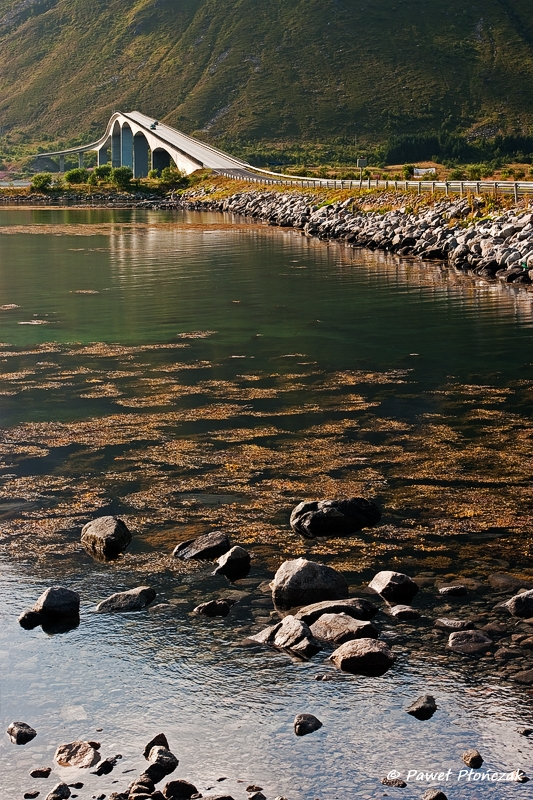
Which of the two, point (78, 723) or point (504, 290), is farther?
point (504, 290)

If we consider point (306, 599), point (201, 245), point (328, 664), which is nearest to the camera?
point (328, 664)

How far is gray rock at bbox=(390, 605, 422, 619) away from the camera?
1072 centimetres

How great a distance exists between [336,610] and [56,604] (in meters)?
2.78

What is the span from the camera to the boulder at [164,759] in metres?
8.22

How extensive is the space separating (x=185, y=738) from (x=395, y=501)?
20.6 ft

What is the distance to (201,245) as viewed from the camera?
191ft

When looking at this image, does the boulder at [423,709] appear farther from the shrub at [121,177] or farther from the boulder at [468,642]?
the shrub at [121,177]

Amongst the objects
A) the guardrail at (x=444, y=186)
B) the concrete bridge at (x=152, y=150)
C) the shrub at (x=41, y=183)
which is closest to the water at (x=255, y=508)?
the guardrail at (x=444, y=186)

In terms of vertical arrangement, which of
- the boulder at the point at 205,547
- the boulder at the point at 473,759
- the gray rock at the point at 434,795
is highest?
the boulder at the point at 205,547

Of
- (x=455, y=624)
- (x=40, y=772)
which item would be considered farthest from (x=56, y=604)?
(x=455, y=624)

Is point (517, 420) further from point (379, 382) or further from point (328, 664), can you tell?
point (328, 664)

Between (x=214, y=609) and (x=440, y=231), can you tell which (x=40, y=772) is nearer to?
(x=214, y=609)

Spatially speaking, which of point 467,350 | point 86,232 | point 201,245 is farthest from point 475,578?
point 86,232

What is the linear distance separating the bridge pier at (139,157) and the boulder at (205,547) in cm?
15702
